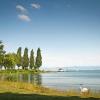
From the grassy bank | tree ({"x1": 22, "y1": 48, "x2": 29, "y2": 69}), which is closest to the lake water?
the grassy bank

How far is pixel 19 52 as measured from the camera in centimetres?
11238

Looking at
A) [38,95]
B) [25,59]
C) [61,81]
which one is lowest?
[61,81]

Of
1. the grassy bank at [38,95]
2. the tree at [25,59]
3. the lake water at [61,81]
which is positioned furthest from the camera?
the tree at [25,59]

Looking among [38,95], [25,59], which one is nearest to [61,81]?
[38,95]

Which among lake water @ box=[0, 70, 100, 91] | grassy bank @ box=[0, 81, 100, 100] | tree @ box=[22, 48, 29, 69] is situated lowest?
lake water @ box=[0, 70, 100, 91]

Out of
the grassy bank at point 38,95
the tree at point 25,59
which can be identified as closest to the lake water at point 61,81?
the grassy bank at point 38,95

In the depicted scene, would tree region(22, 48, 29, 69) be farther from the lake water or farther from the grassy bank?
the grassy bank

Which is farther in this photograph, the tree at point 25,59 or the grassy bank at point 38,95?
the tree at point 25,59

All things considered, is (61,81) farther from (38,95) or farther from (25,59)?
(25,59)

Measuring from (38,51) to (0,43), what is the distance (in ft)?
123

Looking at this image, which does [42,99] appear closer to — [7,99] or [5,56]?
[7,99]

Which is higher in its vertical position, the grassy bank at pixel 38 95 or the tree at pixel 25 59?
the tree at pixel 25 59

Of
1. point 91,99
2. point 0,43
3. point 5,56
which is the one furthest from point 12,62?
point 91,99

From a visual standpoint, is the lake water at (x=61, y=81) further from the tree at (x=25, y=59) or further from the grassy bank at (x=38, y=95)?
the tree at (x=25, y=59)
